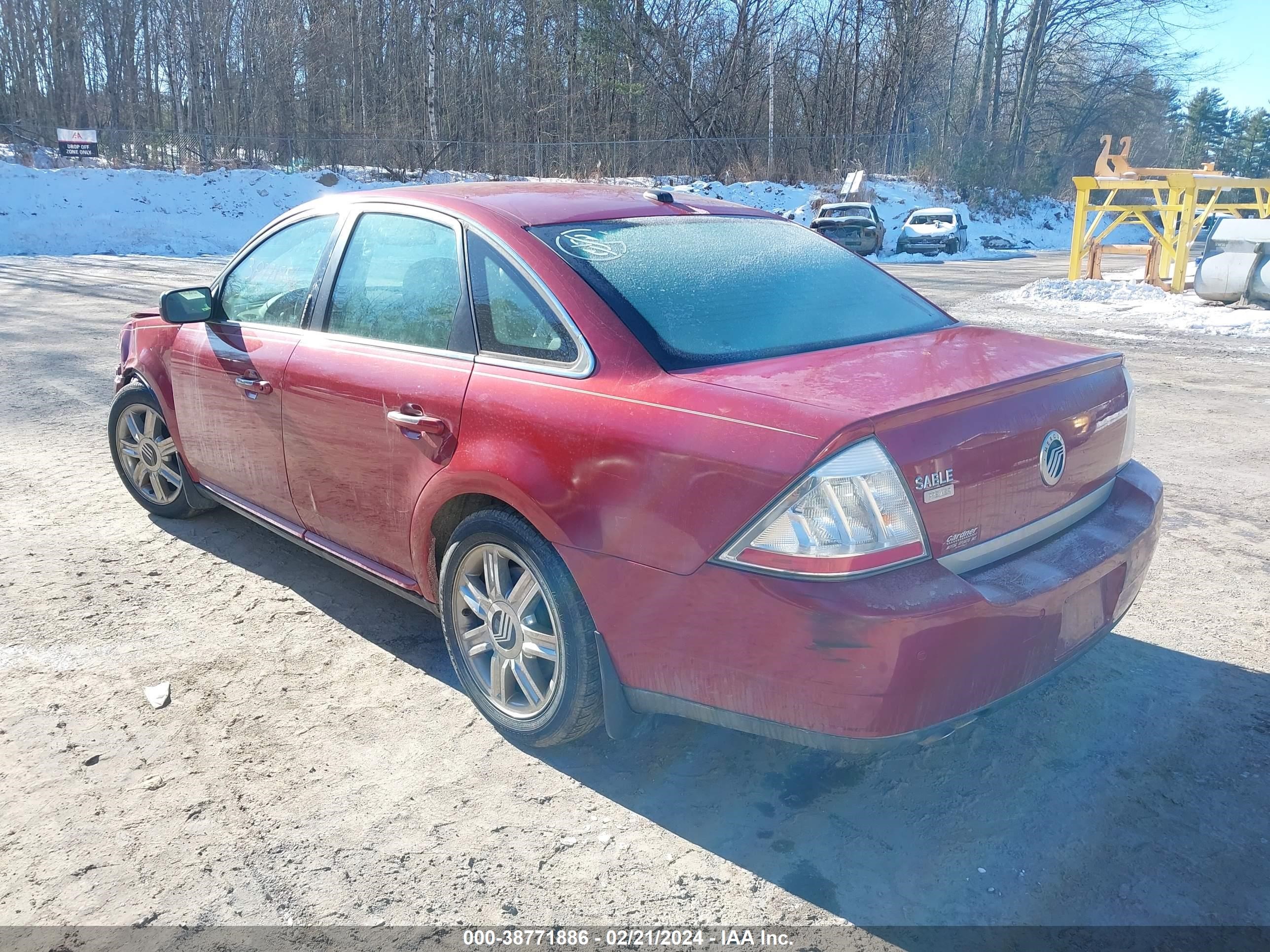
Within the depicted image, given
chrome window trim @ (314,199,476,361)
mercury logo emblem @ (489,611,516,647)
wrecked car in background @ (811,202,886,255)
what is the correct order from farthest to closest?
wrecked car in background @ (811,202,886,255)
chrome window trim @ (314,199,476,361)
mercury logo emblem @ (489,611,516,647)

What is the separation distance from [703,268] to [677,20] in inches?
1534

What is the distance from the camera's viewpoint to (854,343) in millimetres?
3078

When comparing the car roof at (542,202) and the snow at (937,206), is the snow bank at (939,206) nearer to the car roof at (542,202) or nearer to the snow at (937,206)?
the snow at (937,206)

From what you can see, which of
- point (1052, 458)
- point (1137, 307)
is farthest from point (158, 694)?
point (1137, 307)

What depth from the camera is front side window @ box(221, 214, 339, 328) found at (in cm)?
384

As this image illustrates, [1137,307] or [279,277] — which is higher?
[279,277]

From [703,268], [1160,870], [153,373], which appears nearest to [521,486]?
[703,268]

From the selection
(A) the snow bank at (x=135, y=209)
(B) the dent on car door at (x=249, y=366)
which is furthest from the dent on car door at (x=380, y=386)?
(A) the snow bank at (x=135, y=209)

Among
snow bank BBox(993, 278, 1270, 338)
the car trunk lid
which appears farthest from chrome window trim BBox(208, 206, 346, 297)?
snow bank BBox(993, 278, 1270, 338)

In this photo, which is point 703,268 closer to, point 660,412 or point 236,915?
point 660,412

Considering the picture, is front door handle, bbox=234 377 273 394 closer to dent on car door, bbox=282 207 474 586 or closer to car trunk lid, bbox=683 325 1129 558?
dent on car door, bbox=282 207 474 586

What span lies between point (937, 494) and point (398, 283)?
6.70 feet

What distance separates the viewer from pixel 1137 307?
13352mm

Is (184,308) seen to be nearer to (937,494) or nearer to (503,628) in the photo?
(503,628)
